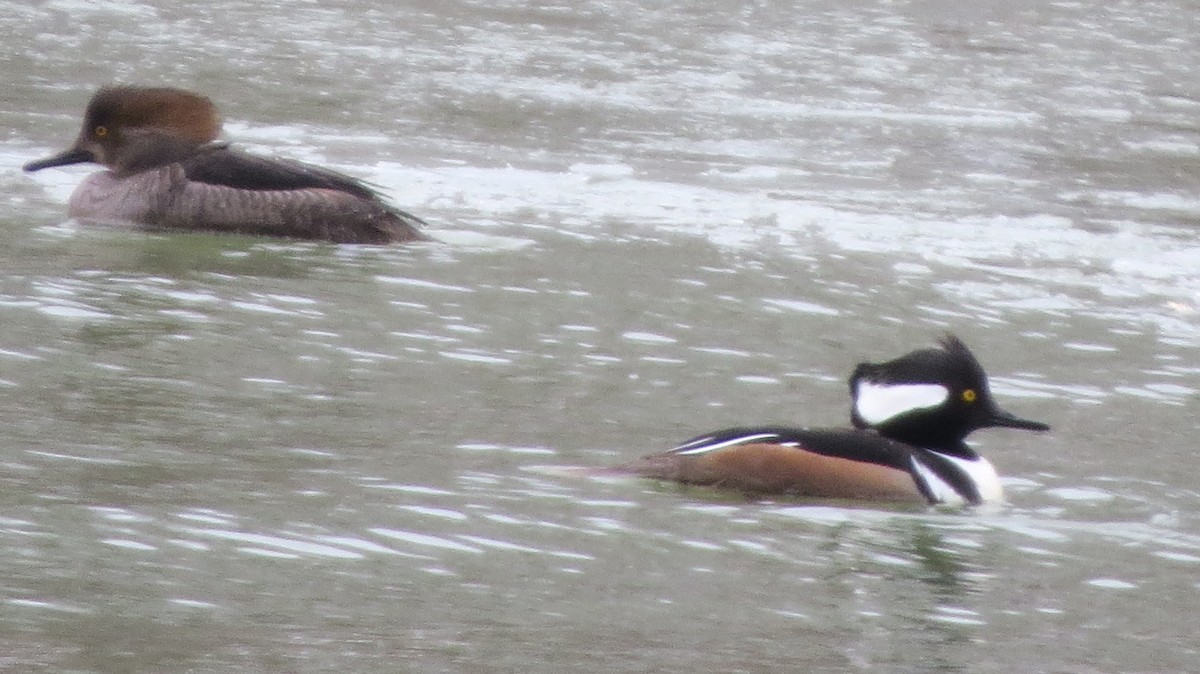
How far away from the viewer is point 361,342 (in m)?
8.45

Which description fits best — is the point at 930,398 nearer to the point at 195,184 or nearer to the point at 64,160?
the point at 195,184

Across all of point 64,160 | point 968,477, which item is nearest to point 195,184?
point 64,160

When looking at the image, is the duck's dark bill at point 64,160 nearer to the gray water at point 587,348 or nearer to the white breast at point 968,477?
the gray water at point 587,348

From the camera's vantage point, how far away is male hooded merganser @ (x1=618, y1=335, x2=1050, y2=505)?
22.7ft

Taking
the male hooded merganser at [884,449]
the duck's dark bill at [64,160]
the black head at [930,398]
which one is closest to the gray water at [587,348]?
the male hooded merganser at [884,449]

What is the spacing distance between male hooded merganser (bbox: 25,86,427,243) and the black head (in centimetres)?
395

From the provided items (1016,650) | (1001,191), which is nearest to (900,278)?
(1001,191)

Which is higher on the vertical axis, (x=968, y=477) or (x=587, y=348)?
(x=587, y=348)

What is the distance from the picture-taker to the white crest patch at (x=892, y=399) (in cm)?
723

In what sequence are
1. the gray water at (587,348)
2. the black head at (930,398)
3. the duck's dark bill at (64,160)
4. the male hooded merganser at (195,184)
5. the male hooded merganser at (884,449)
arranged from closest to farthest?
the gray water at (587,348) < the male hooded merganser at (884,449) < the black head at (930,398) < the male hooded merganser at (195,184) < the duck's dark bill at (64,160)

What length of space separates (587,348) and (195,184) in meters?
3.41

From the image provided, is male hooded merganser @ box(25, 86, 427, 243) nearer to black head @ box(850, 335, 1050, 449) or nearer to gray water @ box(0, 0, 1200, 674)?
gray water @ box(0, 0, 1200, 674)

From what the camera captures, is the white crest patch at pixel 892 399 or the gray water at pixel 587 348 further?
the white crest patch at pixel 892 399

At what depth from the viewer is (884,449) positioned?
7.04 m
